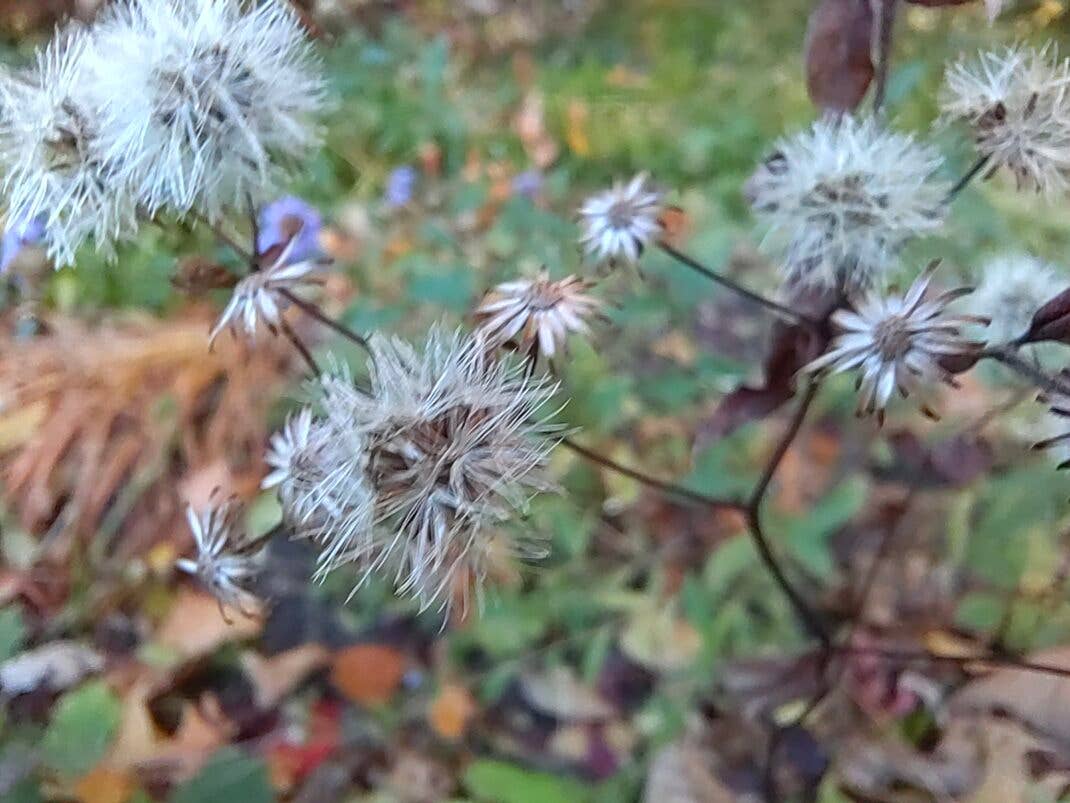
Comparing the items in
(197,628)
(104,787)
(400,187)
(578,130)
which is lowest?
(104,787)

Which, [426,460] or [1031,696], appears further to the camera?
[1031,696]

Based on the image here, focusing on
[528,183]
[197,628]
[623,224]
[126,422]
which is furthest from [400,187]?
[623,224]

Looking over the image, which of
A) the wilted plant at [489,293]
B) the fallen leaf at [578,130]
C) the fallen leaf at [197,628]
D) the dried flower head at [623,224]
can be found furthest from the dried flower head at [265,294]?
the fallen leaf at [578,130]

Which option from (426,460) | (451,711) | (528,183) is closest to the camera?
(426,460)

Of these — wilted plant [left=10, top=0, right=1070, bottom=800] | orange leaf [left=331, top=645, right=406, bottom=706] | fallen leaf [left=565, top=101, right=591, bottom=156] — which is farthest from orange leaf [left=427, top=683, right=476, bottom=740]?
fallen leaf [left=565, top=101, right=591, bottom=156]

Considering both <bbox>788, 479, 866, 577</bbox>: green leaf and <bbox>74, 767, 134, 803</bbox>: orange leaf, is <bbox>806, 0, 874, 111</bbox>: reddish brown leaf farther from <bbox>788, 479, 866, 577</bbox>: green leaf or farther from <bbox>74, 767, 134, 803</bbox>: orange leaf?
<bbox>74, 767, 134, 803</bbox>: orange leaf

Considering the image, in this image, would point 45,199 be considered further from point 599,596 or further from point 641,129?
point 641,129

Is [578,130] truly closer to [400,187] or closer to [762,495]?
[400,187]
